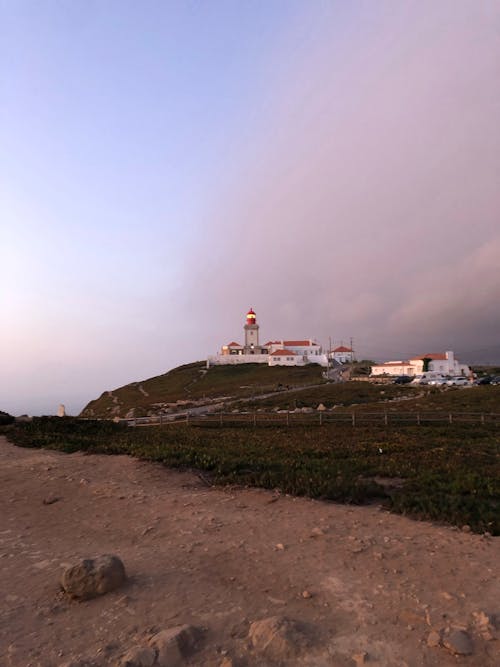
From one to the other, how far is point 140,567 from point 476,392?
54.8 meters

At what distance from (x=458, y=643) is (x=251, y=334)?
453 feet

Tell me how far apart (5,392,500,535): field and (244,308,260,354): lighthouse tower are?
4334 inches

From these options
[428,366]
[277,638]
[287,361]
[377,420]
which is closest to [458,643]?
[277,638]

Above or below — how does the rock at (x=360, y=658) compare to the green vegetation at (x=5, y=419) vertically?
below

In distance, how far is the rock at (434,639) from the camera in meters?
4.80

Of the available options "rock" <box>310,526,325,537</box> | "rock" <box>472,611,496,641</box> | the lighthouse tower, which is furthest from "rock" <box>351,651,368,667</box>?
the lighthouse tower

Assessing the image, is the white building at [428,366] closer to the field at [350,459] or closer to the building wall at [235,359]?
the building wall at [235,359]

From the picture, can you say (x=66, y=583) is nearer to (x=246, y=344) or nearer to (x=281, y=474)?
(x=281, y=474)

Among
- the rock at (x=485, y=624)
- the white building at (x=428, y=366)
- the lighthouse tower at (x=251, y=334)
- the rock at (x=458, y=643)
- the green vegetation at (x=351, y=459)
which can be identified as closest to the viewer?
the rock at (x=458, y=643)

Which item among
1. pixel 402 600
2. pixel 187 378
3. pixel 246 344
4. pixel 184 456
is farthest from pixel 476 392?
pixel 246 344

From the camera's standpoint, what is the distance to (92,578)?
6.08 m

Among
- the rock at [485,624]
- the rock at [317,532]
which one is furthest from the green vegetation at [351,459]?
the rock at [485,624]

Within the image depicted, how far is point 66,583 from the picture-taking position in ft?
19.8

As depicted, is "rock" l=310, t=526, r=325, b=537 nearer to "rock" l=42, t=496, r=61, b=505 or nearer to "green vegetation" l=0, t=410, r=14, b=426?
"rock" l=42, t=496, r=61, b=505
